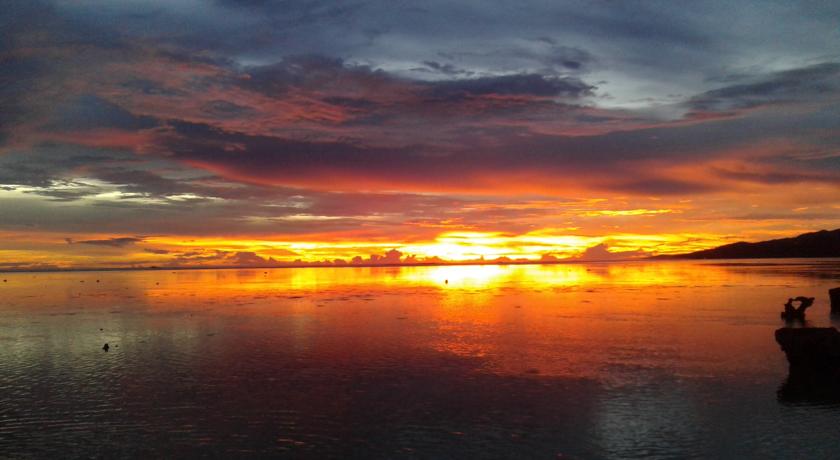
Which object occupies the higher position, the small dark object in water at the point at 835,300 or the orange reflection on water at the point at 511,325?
the small dark object in water at the point at 835,300

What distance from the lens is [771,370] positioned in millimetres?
26875

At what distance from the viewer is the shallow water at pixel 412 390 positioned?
17688 millimetres

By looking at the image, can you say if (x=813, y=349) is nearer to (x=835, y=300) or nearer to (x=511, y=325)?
(x=511, y=325)

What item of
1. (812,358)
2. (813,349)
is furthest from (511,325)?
(813,349)

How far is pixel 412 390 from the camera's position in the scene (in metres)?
24.1

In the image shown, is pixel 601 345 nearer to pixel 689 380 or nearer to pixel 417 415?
pixel 689 380

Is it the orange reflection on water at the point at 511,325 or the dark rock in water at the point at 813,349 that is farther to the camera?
the orange reflection on water at the point at 511,325

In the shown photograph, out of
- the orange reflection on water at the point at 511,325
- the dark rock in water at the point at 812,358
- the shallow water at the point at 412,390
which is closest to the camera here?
the shallow water at the point at 412,390

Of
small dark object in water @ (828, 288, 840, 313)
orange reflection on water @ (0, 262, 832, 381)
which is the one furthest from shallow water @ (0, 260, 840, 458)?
small dark object in water @ (828, 288, 840, 313)

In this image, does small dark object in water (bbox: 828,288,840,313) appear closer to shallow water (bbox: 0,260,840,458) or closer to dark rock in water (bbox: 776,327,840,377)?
shallow water (bbox: 0,260,840,458)

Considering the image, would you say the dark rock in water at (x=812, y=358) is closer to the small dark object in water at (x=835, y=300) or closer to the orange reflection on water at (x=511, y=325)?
the orange reflection on water at (x=511, y=325)

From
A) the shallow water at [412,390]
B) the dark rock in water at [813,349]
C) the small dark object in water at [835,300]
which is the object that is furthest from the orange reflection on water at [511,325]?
the small dark object in water at [835,300]

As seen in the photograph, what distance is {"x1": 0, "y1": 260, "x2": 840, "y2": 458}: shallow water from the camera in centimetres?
1769

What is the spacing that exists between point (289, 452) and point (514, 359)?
1652 centimetres
